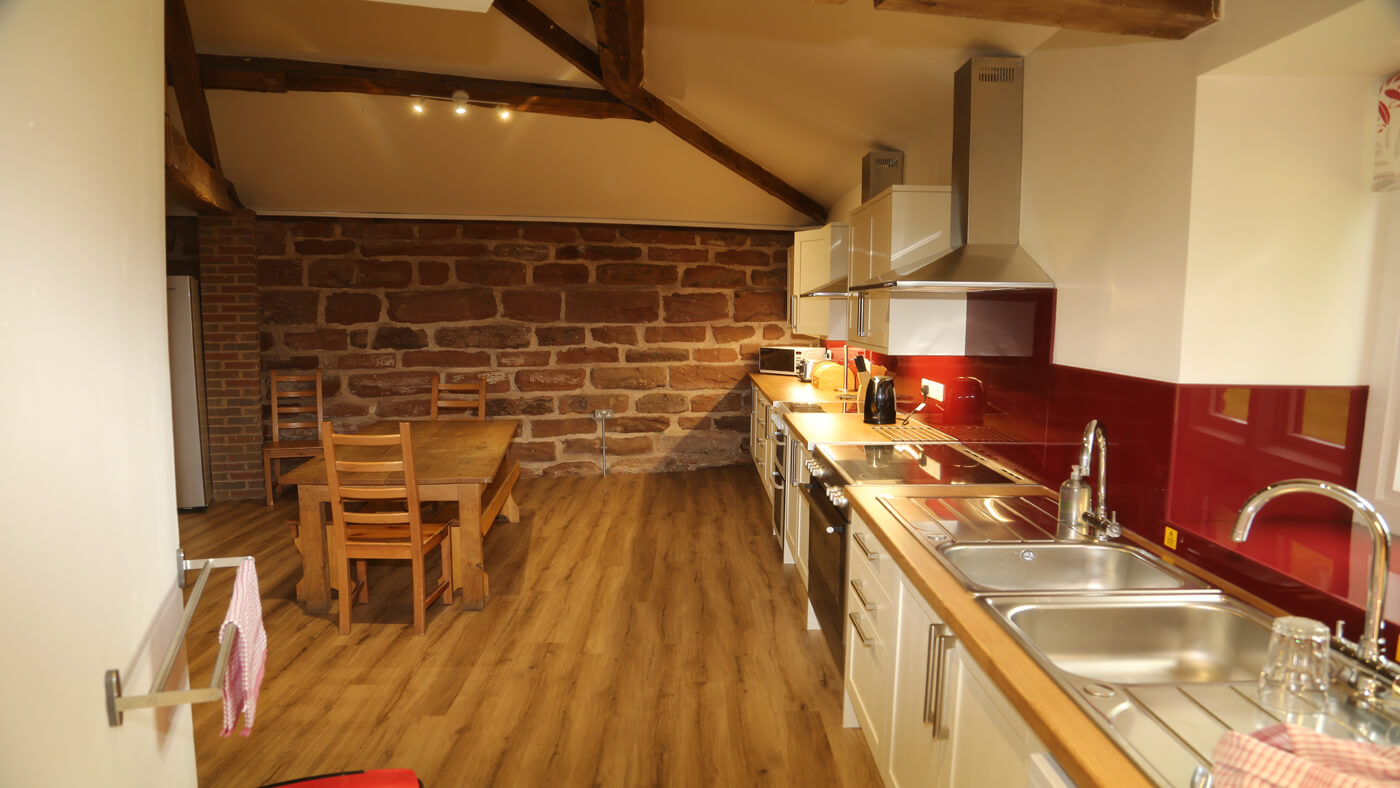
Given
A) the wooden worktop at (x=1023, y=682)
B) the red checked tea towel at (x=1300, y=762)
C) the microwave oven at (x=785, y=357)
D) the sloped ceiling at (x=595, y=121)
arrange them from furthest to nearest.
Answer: the microwave oven at (x=785, y=357) → the sloped ceiling at (x=595, y=121) → the wooden worktop at (x=1023, y=682) → the red checked tea towel at (x=1300, y=762)

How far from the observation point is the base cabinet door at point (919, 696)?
146 centimetres

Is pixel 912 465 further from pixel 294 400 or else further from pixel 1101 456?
pixel 294 400

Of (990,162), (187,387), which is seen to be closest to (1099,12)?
(990,162)

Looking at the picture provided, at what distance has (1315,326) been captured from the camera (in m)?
1.61

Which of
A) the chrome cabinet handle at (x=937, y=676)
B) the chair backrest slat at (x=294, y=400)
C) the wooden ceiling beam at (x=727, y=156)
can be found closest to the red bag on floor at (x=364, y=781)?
the chrome cabinet handle at (x=937, y=676)

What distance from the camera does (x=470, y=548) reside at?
132 inches

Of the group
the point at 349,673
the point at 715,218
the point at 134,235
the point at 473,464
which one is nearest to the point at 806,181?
the point at 715,218

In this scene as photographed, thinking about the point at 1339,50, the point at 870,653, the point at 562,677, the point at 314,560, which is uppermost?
the point at 1339,50

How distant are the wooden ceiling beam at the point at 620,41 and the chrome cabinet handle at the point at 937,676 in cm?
271

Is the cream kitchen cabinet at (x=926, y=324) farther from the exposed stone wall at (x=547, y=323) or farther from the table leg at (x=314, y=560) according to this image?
the exposed stone wall at (x=547, y=323)

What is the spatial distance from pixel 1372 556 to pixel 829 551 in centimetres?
154

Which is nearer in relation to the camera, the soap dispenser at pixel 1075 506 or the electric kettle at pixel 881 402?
the soap dispenser at pixel 1075 506

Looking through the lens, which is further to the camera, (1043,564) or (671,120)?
(671,120)

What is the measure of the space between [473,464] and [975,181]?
248 centimetres
